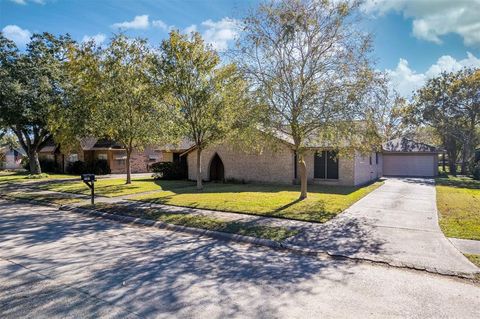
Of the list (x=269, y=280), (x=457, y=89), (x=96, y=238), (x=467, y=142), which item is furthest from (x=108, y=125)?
(x=467, y=142)

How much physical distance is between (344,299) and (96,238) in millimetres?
6195

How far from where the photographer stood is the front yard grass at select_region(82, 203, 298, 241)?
831 centimetres

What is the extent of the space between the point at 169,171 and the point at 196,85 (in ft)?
34.5

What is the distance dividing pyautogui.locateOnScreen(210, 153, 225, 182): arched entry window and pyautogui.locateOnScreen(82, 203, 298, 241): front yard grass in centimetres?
1235

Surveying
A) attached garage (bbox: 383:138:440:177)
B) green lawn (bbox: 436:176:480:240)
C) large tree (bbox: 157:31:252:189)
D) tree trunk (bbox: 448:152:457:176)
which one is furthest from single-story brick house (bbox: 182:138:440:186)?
tree trunk (bbox: 448:152:457:176)

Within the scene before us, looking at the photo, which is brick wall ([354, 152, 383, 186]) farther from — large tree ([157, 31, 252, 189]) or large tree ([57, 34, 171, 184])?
large tree ([57, 34, 171, 184])

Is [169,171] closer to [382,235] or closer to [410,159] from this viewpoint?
[382,235]

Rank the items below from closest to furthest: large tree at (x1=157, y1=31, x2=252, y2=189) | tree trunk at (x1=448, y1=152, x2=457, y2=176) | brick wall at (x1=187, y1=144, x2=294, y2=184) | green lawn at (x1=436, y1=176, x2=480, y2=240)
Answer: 1. green lawn at (x1=436, y1=176, x2=480, y2=240)
2. large tree at (x1=157, y1=31, x2=252, y2=189)
3. brick wall at (x1=187, y1=144, x2=294, y2=184)
4. tree trunk at (x1=448, y1=152, x2=457, y2=176)

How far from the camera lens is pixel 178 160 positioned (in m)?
26.6

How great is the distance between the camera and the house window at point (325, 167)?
19.8 metres

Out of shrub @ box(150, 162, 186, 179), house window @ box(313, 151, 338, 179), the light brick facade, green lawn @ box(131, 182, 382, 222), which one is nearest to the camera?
green lawn @ box(131, 182, 382, 222)

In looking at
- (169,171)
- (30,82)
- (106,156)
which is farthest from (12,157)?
(169,171)

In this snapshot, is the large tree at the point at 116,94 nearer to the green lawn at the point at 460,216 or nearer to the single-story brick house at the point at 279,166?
the single-story brick house at the point at 279,166

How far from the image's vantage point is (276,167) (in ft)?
69.1
